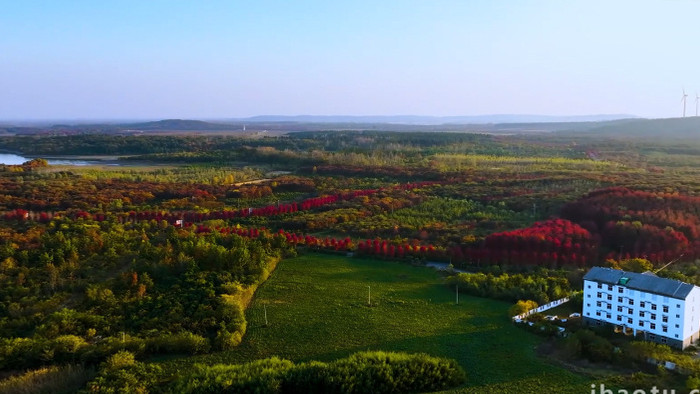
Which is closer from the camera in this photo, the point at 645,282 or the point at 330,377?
the point at 330,377

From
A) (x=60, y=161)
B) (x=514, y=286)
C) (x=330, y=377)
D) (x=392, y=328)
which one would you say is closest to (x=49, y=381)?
(x=330, y=377)

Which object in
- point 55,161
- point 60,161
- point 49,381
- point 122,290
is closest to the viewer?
point 49,381

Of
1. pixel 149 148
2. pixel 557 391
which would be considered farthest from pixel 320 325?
pixel 149 148

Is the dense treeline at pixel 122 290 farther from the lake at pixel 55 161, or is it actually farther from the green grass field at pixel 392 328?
the lake at pixel 55 161

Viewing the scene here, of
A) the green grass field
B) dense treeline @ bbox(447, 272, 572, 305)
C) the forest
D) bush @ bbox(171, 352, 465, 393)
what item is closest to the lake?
the forest

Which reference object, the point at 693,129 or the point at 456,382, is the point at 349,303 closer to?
the point at 456,382

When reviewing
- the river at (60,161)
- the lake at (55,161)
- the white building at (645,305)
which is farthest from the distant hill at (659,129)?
the white building at (645,305)

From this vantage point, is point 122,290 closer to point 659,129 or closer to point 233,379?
point 233,379
